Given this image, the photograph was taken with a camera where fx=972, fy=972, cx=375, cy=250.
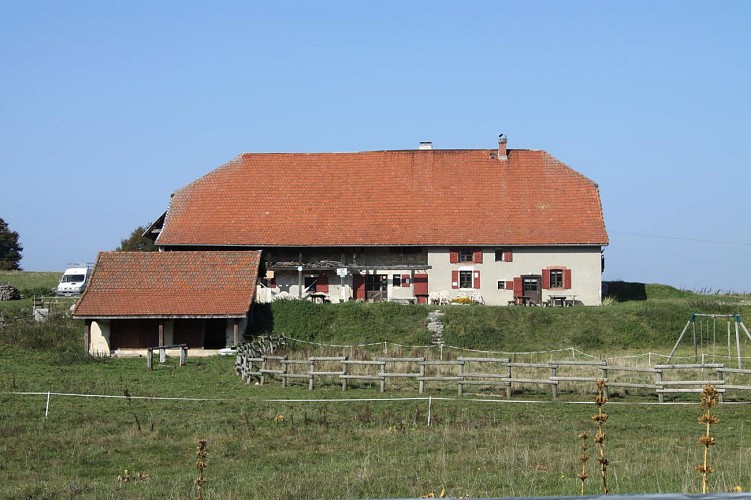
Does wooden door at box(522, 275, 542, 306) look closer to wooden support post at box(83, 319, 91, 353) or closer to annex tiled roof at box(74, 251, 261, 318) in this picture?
annex tiled roof at box(74, 251, 261, 318)

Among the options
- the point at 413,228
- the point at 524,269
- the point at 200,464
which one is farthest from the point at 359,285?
the point at 200,464

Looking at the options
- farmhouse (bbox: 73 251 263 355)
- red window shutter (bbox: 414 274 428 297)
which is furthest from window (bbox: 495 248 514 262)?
farmhouse (bbox: 73 251 263 355)

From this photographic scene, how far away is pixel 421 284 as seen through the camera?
48688mm

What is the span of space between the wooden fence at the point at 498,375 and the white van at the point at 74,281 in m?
27.6

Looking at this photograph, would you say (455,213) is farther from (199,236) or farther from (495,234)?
(199,236)

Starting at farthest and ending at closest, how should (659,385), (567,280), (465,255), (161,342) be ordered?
(465,255)
(567,280)
(161,342)
(659,385)

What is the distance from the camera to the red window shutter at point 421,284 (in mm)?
48531

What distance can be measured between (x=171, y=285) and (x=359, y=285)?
10857mm

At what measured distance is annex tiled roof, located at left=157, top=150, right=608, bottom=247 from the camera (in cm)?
4909

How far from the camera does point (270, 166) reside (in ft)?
179

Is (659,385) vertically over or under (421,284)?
under

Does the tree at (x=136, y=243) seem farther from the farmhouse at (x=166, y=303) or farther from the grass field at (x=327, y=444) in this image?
the grass field at (x=327, y=444)

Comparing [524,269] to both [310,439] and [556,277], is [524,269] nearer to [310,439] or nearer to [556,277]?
[556,277]

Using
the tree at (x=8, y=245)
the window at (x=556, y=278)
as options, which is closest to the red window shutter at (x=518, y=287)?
the window at (x=556, y=278)
